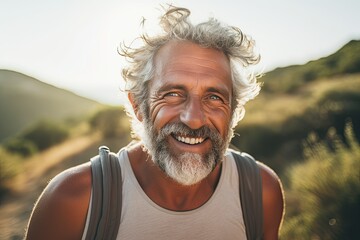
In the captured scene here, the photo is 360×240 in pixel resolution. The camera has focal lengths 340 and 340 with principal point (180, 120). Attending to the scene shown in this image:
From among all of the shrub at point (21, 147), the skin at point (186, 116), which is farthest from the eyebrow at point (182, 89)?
the shrub at point (21, 147)

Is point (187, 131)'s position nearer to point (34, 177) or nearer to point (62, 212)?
point (62, 212)

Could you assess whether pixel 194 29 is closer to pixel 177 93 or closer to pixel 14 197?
pixel 177 93

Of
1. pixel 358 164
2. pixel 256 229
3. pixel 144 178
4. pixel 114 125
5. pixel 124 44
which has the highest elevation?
pixel 124 44

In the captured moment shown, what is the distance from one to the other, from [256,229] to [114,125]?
15.3m

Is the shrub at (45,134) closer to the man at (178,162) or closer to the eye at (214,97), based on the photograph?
the man at (178,162)

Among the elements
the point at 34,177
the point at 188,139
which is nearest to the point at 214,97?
the point at 188,139

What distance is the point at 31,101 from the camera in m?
26.8

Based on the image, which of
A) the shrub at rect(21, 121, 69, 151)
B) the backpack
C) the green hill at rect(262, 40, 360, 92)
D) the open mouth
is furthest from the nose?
the green hill at rect(262, 40, 360, 92)

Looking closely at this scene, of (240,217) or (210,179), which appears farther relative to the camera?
(210,179)

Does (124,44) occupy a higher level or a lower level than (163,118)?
higher

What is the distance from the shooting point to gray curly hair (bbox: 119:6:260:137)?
257cm

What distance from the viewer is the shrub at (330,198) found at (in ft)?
14.5

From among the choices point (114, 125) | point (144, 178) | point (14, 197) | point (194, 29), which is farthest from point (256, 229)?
point (114, 125)

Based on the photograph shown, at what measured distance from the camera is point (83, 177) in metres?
2.12
